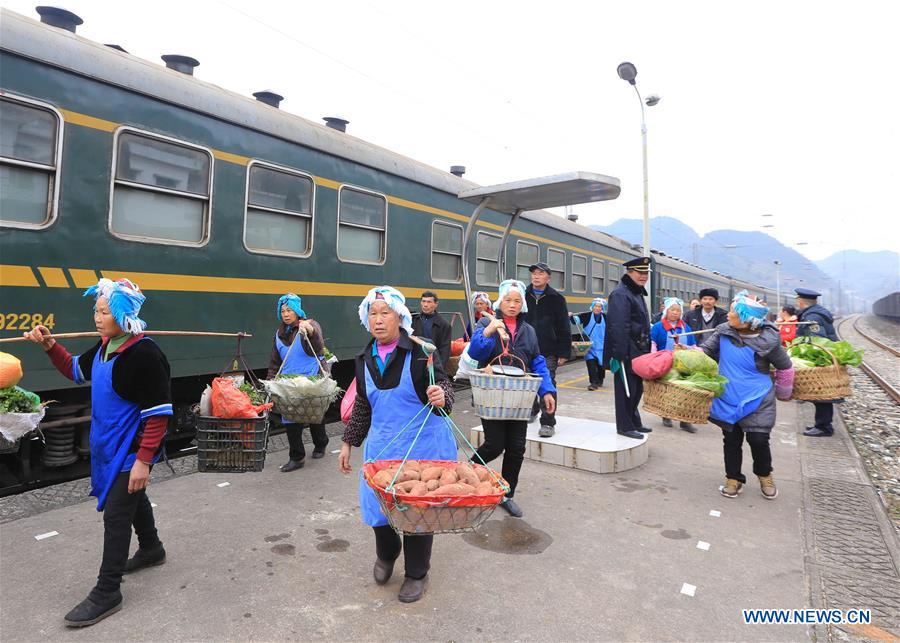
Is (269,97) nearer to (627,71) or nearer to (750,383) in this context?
(750,383)

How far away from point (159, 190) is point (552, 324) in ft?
12.8

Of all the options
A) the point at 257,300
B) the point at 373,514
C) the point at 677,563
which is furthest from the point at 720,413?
the point at 257,300

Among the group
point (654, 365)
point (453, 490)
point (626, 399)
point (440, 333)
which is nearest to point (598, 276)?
point (626, 399)

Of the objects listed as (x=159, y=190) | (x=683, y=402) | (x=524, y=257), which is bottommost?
(x=683, y=402)

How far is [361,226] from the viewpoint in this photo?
693cm

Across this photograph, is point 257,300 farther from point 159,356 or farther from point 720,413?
point 720,413

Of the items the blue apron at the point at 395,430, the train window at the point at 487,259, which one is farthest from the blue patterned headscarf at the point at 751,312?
the train window at the point at 487,259

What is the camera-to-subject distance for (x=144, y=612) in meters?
2.71

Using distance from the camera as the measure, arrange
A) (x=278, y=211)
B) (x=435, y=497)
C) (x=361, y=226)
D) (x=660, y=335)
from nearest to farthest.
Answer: (x=435, y=497) < (x=278, y=211) < (x=660, y=335) < (x=361, y=226)

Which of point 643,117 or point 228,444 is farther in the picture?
point 643,117

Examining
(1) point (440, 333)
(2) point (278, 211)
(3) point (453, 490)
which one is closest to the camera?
(3) point (453, 490)

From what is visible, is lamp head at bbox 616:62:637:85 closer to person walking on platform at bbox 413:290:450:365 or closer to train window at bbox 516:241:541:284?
train window at bbox 516:241:541:284

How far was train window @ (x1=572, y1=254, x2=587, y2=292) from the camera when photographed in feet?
43.0

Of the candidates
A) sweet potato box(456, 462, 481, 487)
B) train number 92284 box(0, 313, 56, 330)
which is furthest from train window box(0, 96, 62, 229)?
sweet potato box(456, 462, 481, 487)
